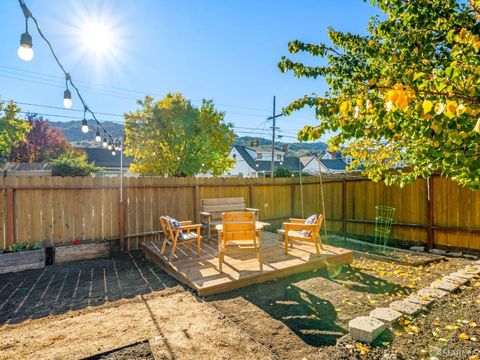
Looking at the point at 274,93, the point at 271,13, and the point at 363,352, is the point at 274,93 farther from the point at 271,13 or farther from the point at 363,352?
the point at 363,352

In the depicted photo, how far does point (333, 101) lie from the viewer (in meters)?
2.63

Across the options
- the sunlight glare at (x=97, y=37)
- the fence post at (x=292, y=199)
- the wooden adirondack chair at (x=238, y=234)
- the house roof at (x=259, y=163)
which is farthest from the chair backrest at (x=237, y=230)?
the house roof at (x=259, y=163)

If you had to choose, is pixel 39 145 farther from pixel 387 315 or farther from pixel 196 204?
pixel 387 315

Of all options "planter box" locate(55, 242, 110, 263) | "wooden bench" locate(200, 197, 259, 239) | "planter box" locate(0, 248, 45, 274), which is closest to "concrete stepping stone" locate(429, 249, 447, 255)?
"wooden bench" locate(200, 197, 259, 239)

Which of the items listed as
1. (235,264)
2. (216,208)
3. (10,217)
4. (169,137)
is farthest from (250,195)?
(169,137)

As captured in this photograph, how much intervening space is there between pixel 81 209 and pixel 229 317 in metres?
4.68

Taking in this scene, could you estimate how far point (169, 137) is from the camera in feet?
52.3

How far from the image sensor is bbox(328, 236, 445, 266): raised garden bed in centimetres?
566

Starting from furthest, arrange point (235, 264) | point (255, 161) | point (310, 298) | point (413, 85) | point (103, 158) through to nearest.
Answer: point (255, 161)
point (103, 158)
point (235, 264)
point (310, 298)
point (413, 85)

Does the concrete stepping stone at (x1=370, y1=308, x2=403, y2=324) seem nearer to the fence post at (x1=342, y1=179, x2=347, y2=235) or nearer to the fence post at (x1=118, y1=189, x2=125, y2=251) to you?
the fence post at (x1=118, y1=189, x2=125, y2=251)

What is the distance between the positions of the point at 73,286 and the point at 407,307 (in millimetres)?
4838

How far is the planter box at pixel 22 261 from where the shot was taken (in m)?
4.96

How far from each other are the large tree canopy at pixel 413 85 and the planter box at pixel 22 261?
546 cm

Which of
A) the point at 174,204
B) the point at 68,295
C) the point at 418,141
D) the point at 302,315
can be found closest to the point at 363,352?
the point at 302,315
